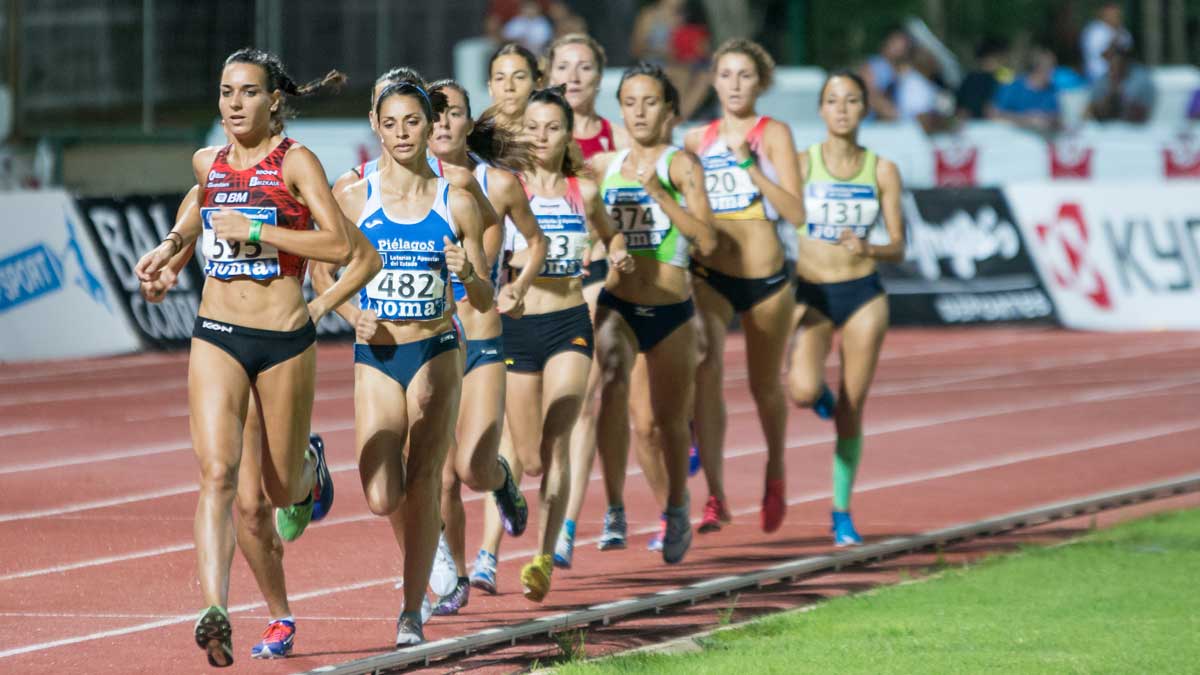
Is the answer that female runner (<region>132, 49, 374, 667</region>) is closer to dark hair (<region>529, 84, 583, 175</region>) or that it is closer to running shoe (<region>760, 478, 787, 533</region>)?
dark hair (<region>529, 84, 583, 175</region>)

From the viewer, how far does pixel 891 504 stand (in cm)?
1236

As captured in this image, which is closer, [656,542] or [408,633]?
[408,633]

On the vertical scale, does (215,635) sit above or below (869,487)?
above

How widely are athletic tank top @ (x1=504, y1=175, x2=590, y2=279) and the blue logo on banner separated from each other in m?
10.9

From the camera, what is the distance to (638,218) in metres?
10.0

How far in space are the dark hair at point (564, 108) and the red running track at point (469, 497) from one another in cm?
183

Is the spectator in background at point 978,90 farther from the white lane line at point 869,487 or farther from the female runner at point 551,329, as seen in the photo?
the female runner at point 551,329

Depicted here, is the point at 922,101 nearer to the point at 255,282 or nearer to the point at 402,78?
the point at 402,78

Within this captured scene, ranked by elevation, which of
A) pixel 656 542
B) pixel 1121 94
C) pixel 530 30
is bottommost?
pixel 656 542

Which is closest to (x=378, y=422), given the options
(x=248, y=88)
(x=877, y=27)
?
(x=248, y=88)

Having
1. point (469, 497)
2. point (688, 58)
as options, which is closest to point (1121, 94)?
point (688, 58)

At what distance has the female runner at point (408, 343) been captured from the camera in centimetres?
759

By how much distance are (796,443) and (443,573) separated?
22.3 ft

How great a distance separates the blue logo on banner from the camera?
750 inches
